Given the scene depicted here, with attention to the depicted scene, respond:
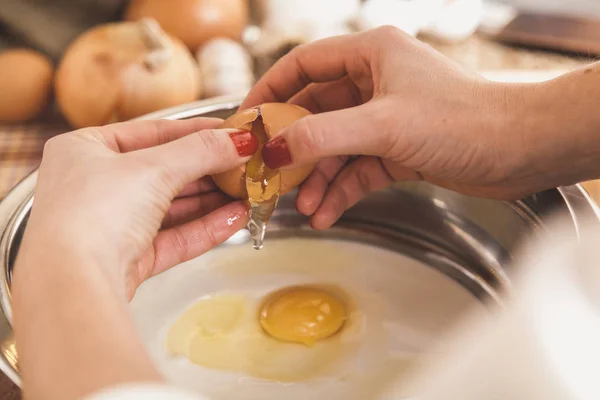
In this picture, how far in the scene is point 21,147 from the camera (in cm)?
101

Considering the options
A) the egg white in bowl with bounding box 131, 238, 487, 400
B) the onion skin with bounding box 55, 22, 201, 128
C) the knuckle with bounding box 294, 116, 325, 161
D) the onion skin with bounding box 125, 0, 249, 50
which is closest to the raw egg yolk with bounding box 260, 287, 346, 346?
the egg white in bowl with bounding box 131, 238, 487, 400

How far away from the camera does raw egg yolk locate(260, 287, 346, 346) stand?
26.4 inches

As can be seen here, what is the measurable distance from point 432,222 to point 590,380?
21.6 inches

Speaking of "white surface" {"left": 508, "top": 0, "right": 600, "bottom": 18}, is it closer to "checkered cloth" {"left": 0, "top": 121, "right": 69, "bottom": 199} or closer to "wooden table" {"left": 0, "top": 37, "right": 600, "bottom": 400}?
"wooden table" {"left": 0, "top": 37, "right": 600, "bottom": 400}

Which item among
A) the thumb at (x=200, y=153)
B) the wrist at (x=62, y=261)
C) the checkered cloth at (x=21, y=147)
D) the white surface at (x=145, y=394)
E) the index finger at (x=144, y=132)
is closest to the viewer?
the white surface at (x=145, y=394)

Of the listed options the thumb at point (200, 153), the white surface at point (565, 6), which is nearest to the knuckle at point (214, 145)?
the thumb at point (200, 153)

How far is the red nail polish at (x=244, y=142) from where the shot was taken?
58 centimetres

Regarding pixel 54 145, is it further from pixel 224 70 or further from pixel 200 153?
pixel 224 70

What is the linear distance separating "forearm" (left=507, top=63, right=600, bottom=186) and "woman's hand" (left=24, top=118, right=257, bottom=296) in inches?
11.5

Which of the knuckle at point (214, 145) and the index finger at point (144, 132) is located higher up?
the index finger at point (144, 132)

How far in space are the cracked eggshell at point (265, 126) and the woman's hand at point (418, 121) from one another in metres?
0.06

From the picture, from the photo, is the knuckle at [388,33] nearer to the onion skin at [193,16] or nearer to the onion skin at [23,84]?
the onion skin at [193,16]

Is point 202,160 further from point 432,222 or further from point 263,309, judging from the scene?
point 432,222

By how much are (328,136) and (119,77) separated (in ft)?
1.66
